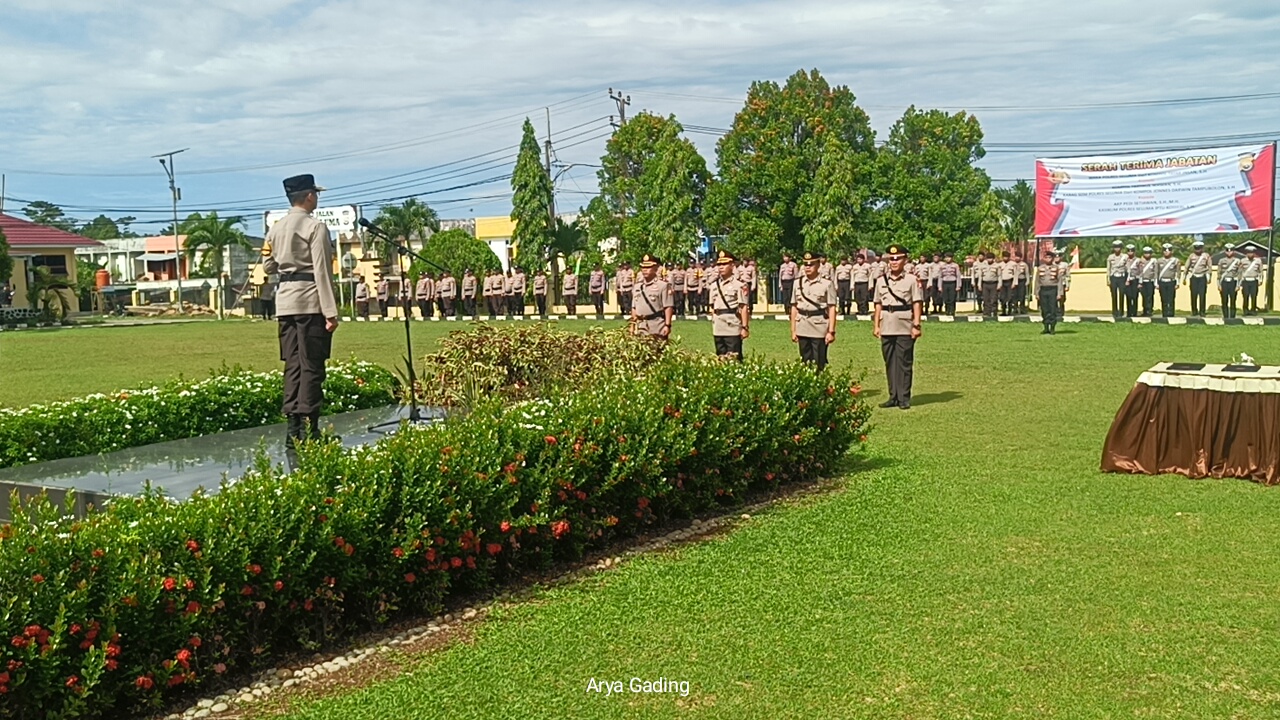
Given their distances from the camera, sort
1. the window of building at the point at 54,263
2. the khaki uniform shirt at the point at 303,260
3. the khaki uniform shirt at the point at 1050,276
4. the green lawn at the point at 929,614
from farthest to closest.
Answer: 1. the window of building at the point at 54,263
2. the khaki uniform shirt at the point at 1050,276
3. the khaki uniform shirt at the point at 303,260
4. the green lawn at the point at 929,614

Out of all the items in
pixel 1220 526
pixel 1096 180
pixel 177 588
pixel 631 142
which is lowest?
pixel 1220 526

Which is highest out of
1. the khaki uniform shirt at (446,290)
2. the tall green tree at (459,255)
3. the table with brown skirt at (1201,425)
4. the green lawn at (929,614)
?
the tall green tree at (459,255)

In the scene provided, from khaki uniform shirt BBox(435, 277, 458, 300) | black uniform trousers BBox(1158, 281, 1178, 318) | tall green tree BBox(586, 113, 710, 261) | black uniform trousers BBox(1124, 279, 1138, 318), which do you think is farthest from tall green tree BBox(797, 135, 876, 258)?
black uniform trousers BBox(1158, 281, 1178, 318)

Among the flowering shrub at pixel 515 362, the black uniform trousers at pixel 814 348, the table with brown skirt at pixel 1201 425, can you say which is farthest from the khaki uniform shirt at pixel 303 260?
the black uniform trousers at pixel 814 348

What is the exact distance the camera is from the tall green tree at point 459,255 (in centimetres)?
4253

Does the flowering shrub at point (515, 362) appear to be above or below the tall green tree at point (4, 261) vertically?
below

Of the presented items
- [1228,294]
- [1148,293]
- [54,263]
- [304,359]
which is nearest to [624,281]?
[1148,293]

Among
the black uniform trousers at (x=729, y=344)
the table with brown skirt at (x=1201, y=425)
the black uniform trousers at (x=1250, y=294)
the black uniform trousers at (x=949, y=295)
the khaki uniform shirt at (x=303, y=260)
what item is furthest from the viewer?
the black uniform trousers at (x=949, y=295)

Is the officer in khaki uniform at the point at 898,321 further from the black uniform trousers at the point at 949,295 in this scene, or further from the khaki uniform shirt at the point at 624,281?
the khaki uniform shirt at the point at 624,281

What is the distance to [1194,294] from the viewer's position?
2634 cm

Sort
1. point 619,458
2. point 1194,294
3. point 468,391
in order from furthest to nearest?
point 1194,294
point 468,391
point 619,458

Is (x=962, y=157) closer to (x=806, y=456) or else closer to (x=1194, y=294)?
(x=1194, y=294)

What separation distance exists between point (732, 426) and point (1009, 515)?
1647mm

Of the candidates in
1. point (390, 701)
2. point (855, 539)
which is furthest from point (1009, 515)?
point (390, 701)
